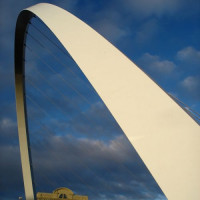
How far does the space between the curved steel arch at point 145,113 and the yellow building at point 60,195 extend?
3368 centimetres

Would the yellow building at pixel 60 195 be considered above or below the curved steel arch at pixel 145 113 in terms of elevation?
above

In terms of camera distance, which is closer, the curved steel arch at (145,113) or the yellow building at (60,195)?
the curved steel arch at (145,113)

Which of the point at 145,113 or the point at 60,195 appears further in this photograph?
the point at 60,195

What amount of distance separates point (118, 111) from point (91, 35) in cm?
256

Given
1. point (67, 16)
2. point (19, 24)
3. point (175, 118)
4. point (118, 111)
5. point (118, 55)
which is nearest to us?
point (175, 118)

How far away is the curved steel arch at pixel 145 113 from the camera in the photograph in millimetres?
5336

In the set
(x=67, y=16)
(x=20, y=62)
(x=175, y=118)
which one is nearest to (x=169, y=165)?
(x=175, y=118)

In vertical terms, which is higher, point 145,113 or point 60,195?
point 60,195

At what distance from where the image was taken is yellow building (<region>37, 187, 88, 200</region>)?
38.0 meters

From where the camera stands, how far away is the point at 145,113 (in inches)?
234

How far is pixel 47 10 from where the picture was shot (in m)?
9.47

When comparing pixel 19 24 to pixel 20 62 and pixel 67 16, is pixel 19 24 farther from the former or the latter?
pixel 67 16

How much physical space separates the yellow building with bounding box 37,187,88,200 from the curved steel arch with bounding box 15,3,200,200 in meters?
33.7

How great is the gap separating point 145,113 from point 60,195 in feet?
117
